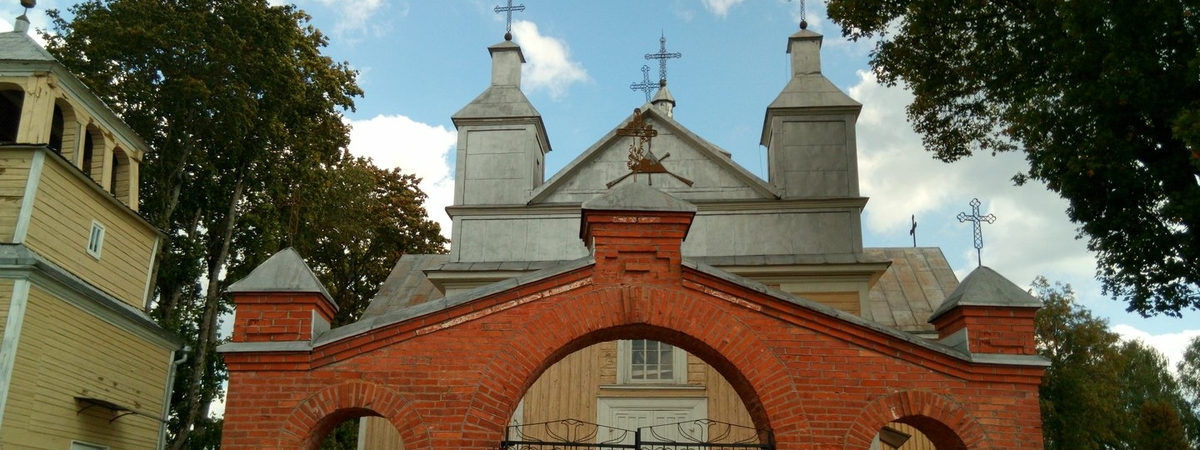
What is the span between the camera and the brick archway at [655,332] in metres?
8.16

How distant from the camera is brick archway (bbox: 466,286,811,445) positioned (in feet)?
26.8

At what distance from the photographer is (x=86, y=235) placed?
14.5 meters

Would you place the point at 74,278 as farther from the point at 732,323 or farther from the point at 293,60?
the point at 732,323

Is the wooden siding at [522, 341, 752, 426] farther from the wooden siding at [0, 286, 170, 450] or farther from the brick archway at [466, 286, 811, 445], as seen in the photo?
the wooden siding at [0, 286, 170, 450]

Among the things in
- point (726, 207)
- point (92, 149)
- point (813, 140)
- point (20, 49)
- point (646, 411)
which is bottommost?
point (646, 411)

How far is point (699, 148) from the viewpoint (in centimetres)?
1652

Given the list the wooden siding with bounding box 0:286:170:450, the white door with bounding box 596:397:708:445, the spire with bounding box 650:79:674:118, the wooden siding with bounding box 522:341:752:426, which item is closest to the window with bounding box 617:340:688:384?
the wooden siding with bounding box 522:341:752:426

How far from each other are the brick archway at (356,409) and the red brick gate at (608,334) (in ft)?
0.04

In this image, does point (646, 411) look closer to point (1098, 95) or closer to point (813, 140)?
point (813, 140)

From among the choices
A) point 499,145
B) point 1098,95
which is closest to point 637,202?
point 1098,95

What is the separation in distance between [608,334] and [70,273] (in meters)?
9.33

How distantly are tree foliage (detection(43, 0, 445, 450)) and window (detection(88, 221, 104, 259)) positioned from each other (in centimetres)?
382

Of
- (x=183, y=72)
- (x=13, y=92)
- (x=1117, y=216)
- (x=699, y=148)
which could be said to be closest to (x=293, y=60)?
(x=183, y=72)

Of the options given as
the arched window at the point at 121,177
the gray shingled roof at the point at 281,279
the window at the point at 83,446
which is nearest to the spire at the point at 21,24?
the arched window at the point at 121,177
